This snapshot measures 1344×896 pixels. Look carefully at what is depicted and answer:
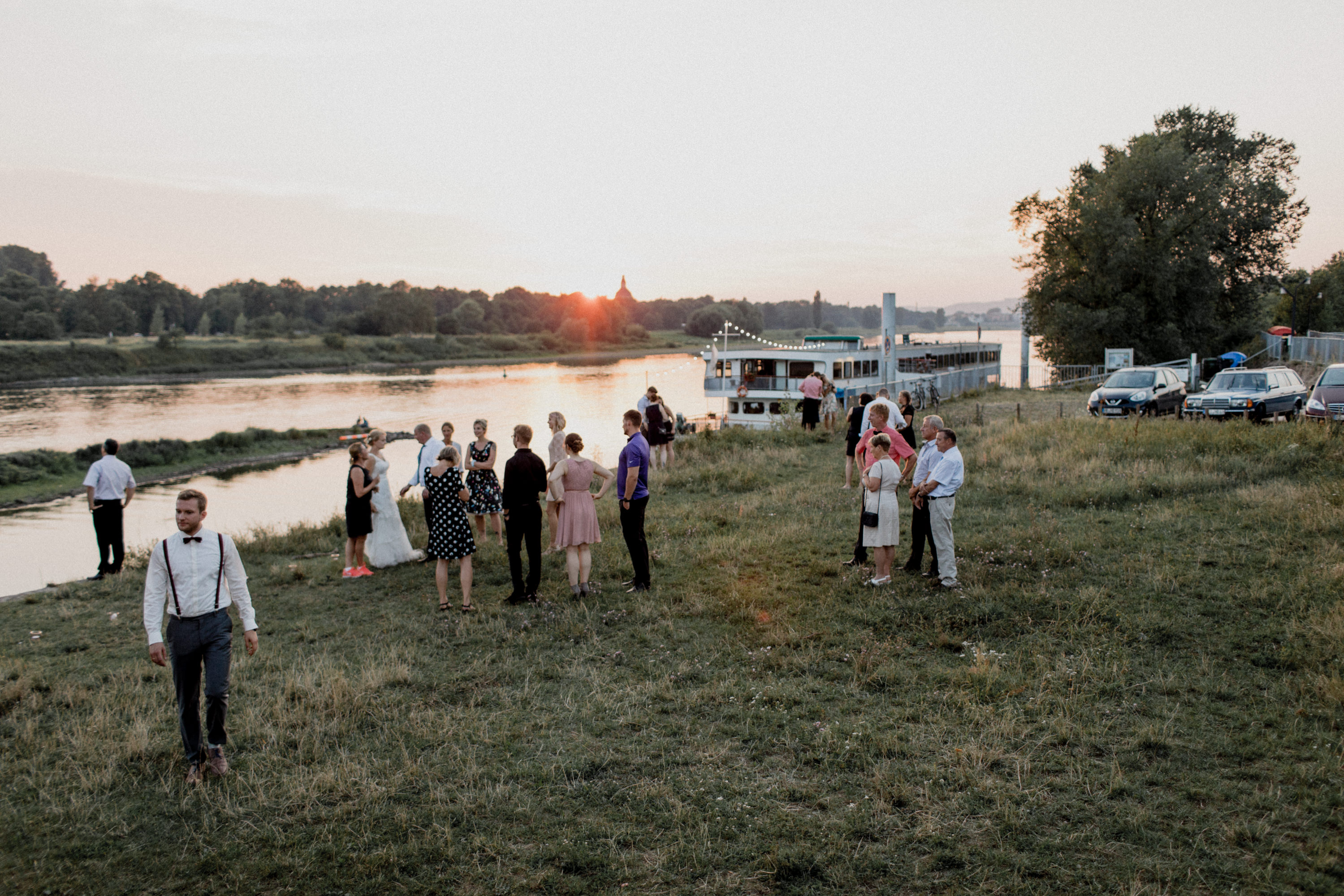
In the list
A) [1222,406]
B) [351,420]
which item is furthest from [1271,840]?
[351,420]

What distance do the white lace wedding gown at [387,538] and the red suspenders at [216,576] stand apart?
5.57m

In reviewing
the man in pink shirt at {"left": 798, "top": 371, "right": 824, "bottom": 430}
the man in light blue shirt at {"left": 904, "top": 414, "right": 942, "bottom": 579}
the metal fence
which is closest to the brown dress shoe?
the man in light blue shirt at {"left": 904, "top": 414, "right": 942, "bottom": 579}

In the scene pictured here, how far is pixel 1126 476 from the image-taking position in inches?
540

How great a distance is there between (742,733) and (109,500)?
1098cm

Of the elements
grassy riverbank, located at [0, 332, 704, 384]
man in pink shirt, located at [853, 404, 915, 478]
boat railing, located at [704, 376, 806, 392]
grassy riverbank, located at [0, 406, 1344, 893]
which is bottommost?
grassy riverbank, located at [0, 406, 1344, 893]

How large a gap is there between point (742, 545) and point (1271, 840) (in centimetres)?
700

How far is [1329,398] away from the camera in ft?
57.8

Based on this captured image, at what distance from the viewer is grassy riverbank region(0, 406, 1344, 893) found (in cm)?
430

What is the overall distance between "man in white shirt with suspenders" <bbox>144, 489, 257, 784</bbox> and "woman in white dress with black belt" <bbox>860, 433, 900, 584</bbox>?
6009mm

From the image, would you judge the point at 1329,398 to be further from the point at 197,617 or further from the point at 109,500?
the point at 109,500

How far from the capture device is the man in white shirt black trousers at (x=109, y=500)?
11.8 metres

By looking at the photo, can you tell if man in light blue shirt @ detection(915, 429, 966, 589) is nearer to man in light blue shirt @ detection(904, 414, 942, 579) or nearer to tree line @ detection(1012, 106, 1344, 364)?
man in light blue shirt @ detection(904, 414, 942, 579)

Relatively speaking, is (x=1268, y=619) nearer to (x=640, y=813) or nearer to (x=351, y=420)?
(x=640, y=813)

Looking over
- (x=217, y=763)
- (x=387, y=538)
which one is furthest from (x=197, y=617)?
(x=387, y=538)
